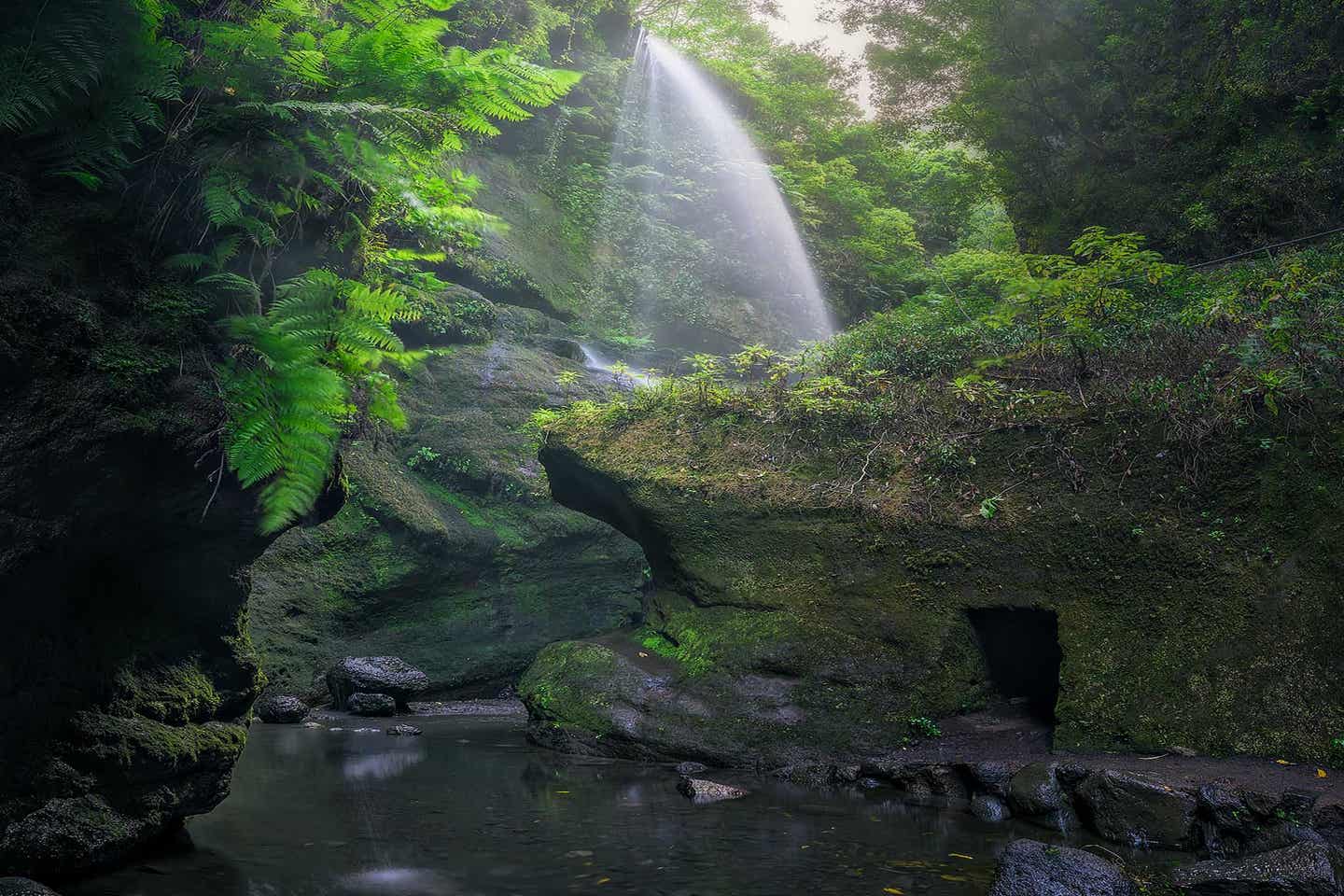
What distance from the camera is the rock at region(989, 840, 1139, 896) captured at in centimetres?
423

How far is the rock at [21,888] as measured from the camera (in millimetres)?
3449

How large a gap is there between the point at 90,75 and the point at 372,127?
1096 millimetres

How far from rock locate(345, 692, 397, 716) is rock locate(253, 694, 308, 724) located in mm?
695

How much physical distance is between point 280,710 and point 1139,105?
1695cm

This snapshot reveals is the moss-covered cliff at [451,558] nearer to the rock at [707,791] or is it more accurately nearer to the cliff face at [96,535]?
the rock at [707,791]

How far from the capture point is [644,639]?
996 cm

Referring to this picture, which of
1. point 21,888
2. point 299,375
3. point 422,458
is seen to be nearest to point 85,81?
point 299,375

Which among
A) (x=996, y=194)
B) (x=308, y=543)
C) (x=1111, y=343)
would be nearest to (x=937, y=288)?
(x=996, y=194)

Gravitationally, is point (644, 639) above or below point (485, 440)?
below

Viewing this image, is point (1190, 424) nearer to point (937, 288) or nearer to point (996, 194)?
point (996, 194)

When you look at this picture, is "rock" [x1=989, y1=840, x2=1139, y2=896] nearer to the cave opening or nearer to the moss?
the cave opening

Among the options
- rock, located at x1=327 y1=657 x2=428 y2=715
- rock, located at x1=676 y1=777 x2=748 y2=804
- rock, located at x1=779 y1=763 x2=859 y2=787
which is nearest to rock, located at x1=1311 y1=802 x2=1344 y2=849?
rock, located at x1=779 y1=763 x2=859 y2=787

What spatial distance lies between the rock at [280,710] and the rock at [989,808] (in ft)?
29.7

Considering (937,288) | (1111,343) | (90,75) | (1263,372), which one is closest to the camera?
(90,75)
